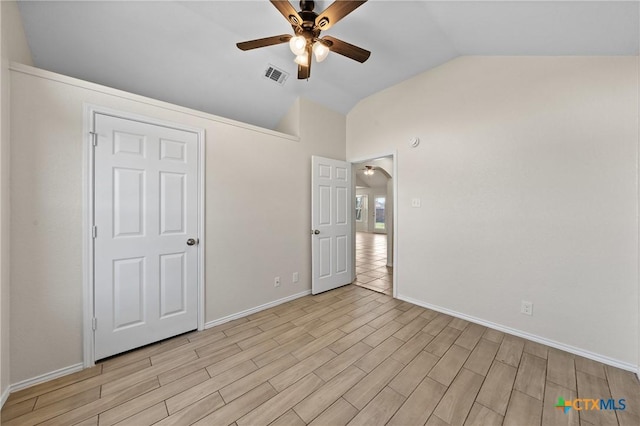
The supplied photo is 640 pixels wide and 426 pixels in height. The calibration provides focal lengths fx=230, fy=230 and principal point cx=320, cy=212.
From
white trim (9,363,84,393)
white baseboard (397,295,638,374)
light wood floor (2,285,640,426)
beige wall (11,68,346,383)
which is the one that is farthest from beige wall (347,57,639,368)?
white trim (9,363,84,393)

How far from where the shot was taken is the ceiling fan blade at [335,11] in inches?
58.8

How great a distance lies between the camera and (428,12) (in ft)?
6.72

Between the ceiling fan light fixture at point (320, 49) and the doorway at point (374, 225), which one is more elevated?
the ceiling fan light fixture at point (320, 49)

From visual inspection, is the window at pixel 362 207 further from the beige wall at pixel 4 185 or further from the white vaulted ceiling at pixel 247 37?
the beige wall at pixel 4 185

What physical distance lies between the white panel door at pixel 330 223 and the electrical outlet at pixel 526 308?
2136mm

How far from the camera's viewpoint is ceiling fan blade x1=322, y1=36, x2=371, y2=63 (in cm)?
188

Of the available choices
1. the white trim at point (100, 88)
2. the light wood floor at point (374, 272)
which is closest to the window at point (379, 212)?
the light wood floor at point (374, 272)

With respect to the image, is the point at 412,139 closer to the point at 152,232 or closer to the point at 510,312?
the point at 510,312

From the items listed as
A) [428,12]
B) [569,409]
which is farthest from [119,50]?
[569,409]

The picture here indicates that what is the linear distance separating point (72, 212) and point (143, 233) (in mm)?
475

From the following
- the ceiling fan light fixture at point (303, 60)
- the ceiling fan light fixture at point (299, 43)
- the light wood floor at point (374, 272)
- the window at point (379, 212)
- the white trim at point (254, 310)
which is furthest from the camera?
the window at point (379, 212)

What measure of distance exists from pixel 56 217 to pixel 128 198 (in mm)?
441

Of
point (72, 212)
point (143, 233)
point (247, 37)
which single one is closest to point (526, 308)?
point (143, 233)

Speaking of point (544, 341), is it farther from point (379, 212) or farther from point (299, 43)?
point (379, 212)
